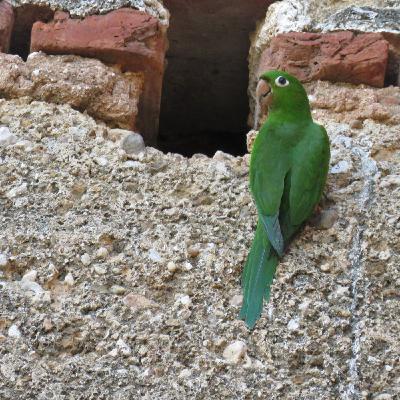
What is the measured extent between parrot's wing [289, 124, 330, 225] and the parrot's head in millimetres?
93

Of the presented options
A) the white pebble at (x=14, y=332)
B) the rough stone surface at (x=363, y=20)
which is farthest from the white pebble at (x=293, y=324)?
the rough stone surface at (x=363, y=20)

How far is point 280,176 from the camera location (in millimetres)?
1786

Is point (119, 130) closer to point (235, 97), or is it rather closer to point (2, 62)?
point (2, 62)

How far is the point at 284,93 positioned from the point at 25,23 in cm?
69

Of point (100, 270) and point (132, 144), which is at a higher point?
point (132, 144)

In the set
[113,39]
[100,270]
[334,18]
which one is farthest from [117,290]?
[334,18]

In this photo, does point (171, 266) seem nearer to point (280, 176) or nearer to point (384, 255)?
point (280, 176)

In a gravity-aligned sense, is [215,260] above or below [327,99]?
below

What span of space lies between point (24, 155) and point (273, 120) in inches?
20.2

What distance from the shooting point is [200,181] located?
6.18 ft

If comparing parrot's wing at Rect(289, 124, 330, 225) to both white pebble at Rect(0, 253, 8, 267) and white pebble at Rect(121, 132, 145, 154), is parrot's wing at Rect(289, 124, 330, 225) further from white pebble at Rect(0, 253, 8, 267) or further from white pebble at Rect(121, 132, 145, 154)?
white pebble at Rect(0, 253, 8, 267)

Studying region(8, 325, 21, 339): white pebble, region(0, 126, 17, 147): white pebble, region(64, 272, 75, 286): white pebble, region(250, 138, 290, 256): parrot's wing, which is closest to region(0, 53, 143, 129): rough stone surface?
region(0, 126, 17, 147): white pebble

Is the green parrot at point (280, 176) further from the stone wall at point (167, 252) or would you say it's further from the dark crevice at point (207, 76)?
the dark crevice at point (207, 76)

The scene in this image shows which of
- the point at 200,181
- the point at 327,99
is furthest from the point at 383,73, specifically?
the point at 200,181
